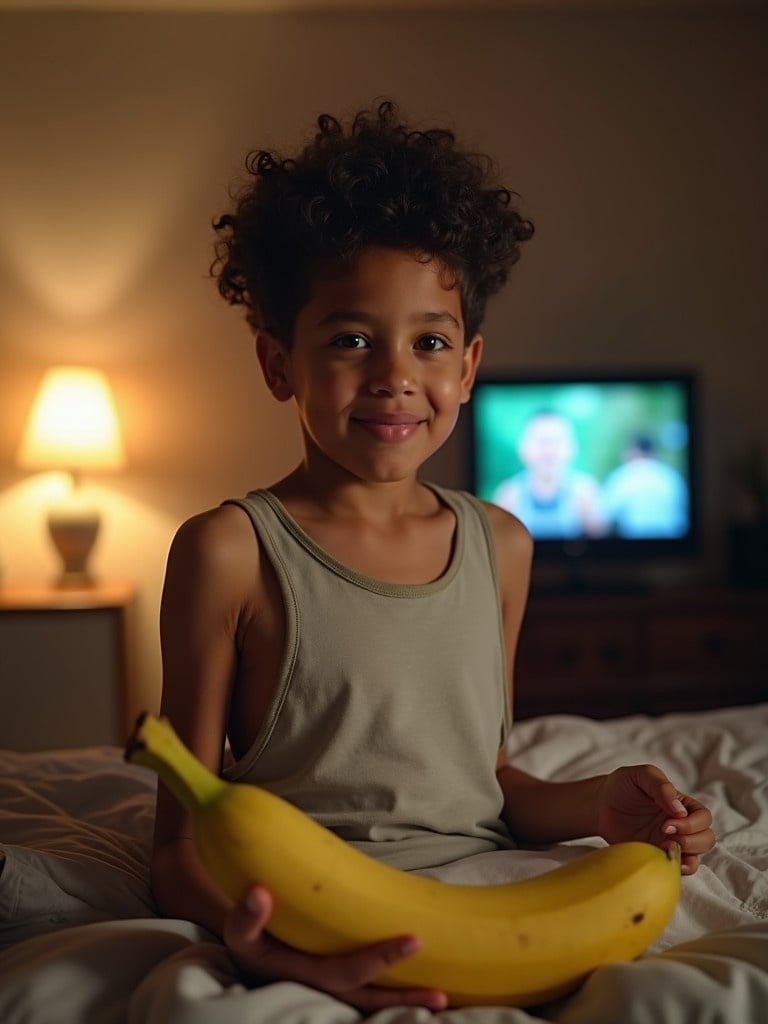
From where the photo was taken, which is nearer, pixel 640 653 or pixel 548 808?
pixel 548 808

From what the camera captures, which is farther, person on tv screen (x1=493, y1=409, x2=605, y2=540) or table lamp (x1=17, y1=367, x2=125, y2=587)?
person on tv screen (x1=493, y1=409, x2=605, y2=540)

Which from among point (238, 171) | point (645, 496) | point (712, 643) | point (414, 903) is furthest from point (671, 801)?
point (238, 171)

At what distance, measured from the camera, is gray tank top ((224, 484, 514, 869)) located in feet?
3.43

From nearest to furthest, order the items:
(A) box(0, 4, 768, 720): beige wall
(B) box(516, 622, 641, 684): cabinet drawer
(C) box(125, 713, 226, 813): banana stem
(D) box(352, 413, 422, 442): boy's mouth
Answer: (C) box(125, 713, 226, 813): banana stem, (D) box(352, 413, 422, 442): boy's mouth, (B) box(516, 622, 641, 684): cabinet drawer, (A) box(0, 4, 768, 720): beige wall

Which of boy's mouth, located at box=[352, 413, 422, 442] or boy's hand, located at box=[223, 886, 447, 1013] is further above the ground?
boy's mouth, located at box=[352, 413, 422, 442]

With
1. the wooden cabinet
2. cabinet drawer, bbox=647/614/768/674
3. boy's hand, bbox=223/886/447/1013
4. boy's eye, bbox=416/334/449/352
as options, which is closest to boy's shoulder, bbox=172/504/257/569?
boy's eye, bbox=416/334/449/352

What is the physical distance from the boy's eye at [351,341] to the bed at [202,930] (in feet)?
1.68

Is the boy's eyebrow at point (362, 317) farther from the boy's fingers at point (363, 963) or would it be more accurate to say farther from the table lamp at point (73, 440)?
the table lamp at point (73, 440)

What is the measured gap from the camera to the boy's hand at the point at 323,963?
748mm

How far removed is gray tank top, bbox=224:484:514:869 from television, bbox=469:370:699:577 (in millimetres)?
2624

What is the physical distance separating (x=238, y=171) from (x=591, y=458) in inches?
64.1

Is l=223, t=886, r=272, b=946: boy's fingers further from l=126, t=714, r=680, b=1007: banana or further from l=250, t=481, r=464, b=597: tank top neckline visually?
l=250, t=481, r=464, b=597: tank top neckline

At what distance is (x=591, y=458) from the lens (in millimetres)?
3797

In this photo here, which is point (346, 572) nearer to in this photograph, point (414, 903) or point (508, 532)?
point (508, 532)
